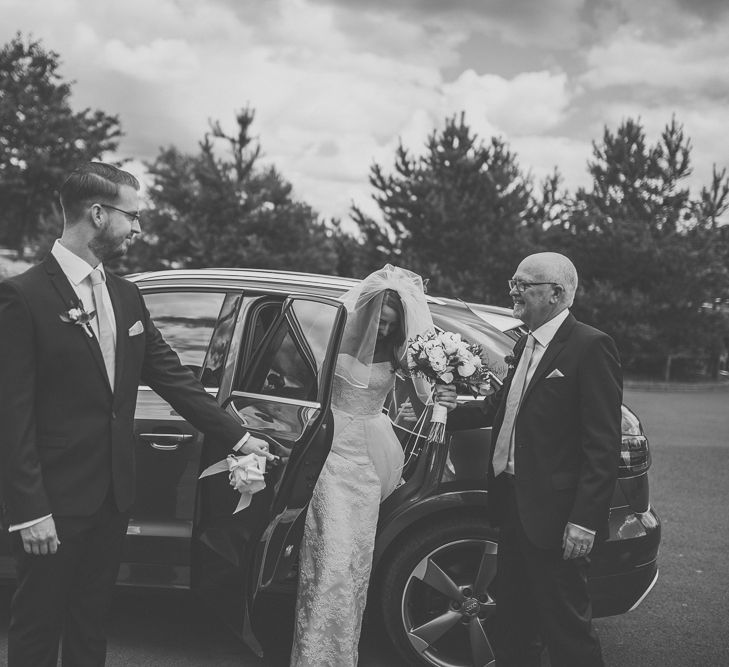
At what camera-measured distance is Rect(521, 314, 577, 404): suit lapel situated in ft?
8.96

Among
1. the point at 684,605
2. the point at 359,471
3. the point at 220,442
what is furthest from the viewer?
the point at 684,605

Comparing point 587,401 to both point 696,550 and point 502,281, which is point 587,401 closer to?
point 696,550

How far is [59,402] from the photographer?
241cm

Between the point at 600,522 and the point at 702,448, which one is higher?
the point at 600,522

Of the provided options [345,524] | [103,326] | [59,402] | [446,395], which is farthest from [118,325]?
[446,395]

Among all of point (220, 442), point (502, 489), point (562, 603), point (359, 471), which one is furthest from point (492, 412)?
point (220, 442)

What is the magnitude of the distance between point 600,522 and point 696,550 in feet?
10.1

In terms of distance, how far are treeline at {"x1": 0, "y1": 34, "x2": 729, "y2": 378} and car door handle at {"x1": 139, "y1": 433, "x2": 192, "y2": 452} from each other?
1683 cm

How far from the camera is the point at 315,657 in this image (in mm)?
3045

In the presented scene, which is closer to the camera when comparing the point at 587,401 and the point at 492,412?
the point at 587,401

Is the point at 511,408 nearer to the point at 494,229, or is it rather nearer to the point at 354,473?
the point at 354,473

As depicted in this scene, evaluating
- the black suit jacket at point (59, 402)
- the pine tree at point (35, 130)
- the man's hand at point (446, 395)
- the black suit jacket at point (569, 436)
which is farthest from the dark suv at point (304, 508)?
the pine tree at point (35, 130)

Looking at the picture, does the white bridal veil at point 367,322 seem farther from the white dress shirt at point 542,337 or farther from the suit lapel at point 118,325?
the suit lapel at point 118,325

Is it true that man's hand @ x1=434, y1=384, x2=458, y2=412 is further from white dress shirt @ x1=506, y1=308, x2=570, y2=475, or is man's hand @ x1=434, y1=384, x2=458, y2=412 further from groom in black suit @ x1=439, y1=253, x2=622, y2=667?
white dress shirt @ x1=506, y1=308, x2=570, y2=475
